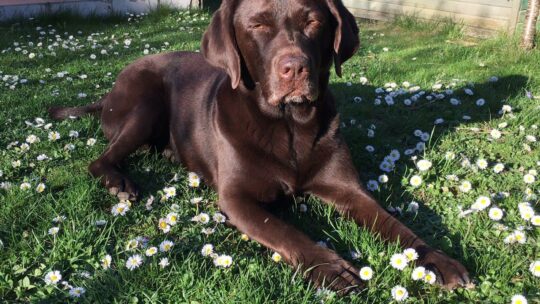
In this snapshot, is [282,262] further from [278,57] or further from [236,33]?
[236,33]

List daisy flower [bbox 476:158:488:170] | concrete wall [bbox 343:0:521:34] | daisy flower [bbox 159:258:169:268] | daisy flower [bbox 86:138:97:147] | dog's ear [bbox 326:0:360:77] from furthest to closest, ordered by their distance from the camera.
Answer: concrete wall [bbox 343:0:521:34] → daisy flower [bbox 86:138:97:147] → daisy flower [bbox 476:158:488:170] → dog's ear [bbox 326:0:360:77] → daisy flower [bbox 159:258:169:268]

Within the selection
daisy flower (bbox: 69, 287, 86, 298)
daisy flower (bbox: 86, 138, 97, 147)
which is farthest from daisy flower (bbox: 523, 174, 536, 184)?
daisy flower (bbox: 86, 138, 97, 147)

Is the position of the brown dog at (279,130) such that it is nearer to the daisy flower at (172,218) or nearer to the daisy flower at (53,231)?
the daisy flower at (172,218)

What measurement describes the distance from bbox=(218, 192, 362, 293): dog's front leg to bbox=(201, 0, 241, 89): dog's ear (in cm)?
64

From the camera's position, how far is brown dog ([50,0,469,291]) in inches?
99.7

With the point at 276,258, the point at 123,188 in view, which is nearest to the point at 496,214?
the point at 276,258

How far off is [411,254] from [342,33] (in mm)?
1264

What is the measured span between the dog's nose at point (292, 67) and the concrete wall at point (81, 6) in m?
7.93

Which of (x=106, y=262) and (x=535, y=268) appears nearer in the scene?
(x=535, y=268)

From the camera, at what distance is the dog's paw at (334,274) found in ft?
6.86

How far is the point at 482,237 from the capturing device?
2.49m

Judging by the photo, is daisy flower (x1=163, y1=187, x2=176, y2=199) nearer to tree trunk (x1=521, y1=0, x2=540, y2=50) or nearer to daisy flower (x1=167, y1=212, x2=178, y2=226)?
daisy flower (x1=167, y1=212, x2=178, y2=226)

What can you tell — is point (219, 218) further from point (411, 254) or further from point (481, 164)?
point (481, 164)

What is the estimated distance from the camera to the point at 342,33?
2.89 metres
